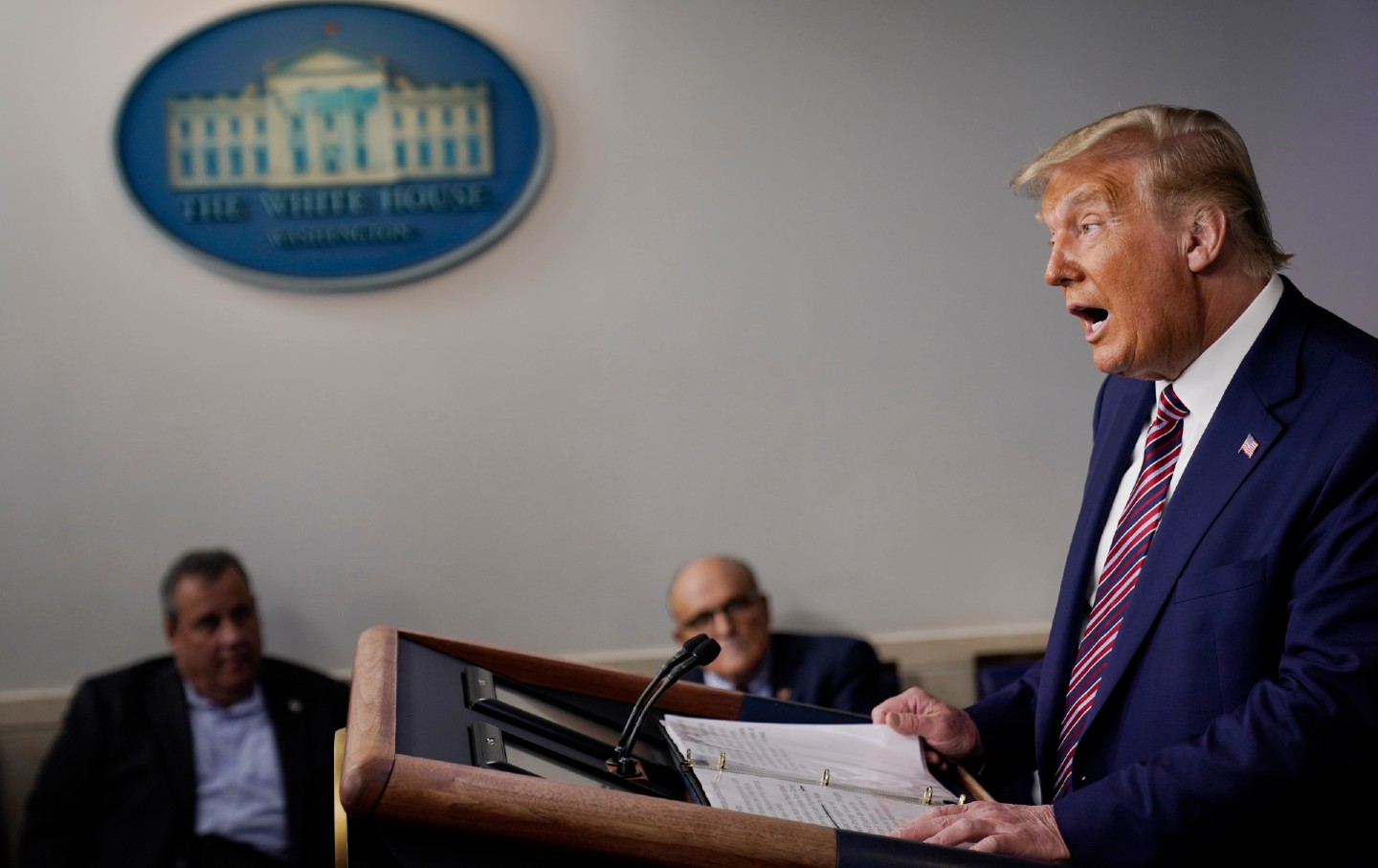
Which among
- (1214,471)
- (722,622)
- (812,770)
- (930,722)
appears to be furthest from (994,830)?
(722,622)

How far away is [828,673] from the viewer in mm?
3650

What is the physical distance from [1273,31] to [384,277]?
2857mm

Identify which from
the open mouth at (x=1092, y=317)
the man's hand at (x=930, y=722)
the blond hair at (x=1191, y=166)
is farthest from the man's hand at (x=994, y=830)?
the blond hair at (x=1191, y=166)

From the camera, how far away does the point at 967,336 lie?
3.99 metres

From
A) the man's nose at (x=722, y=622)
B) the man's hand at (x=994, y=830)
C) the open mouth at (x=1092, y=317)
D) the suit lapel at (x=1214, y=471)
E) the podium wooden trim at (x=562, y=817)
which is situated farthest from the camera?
the man's nose at (x=722, y=622)

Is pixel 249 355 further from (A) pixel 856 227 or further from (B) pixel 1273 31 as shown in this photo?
(B) pixel 1273 31

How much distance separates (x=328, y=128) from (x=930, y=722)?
9.63 ft

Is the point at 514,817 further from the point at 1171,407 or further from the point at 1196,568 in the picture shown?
the point at 1171,407

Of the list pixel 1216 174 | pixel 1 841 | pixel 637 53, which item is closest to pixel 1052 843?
pixel 1216 174

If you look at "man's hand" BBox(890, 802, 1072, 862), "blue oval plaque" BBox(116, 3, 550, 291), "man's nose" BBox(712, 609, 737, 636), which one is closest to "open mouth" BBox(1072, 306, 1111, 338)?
"man's hand" BBox(890, 802, 1072, 862)

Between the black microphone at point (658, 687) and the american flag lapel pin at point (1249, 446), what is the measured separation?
0.68 m

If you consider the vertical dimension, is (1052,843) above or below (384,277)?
below

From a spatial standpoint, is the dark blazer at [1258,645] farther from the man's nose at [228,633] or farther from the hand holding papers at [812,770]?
the man's nose at [228,633]

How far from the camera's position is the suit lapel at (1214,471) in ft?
4.93
